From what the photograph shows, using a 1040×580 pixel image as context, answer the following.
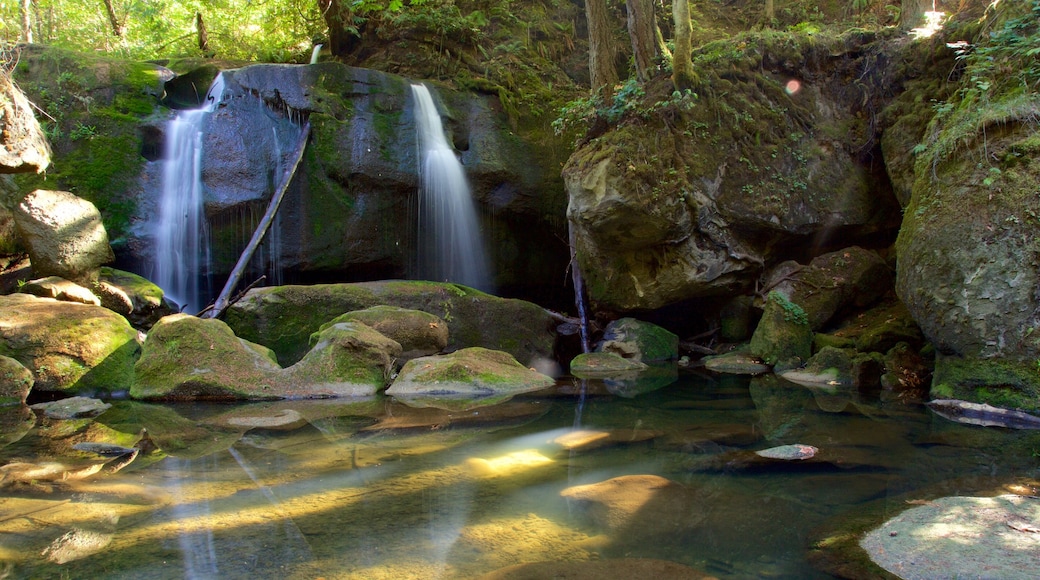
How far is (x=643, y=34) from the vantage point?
11117 mm

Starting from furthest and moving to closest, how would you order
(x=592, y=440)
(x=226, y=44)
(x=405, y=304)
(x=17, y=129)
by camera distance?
(x=226, y=44)
(x=405, y=304)
(x=17, y=129)
(x=592, y=440)

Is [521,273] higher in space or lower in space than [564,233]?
lower

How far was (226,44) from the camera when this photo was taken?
17.4m

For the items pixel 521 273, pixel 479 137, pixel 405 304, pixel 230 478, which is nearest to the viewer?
pixel 230 478

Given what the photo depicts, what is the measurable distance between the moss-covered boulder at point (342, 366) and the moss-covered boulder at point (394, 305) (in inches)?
57.5

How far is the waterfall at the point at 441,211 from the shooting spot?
12914mm

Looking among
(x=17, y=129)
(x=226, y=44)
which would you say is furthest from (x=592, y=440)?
(x=226, y=44)

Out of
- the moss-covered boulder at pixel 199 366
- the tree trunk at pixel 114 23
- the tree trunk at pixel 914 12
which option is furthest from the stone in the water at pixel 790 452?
the tree trunk at pixel 114 23

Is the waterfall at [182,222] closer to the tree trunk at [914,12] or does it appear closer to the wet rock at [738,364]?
the wet rock at [738,364]

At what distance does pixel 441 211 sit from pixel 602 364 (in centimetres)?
494

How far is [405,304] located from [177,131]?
6.06 meters

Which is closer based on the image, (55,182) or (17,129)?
(17,129)

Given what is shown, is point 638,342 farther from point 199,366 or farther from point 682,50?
point 199,366

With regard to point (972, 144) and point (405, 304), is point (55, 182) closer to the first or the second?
point (405, 304)
